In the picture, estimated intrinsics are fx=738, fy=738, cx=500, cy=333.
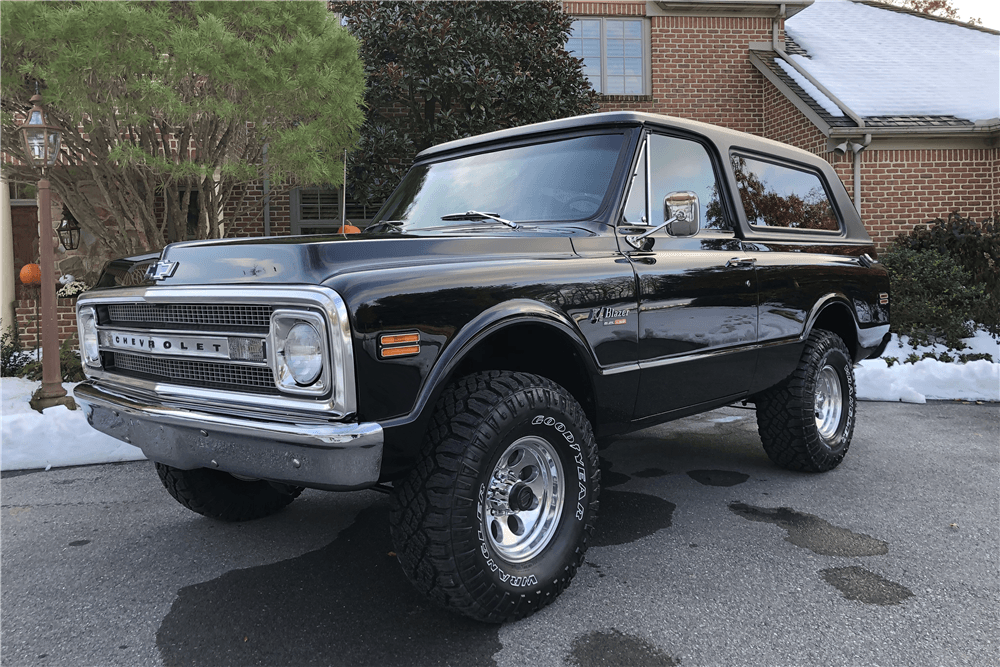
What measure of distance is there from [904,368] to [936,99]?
6.63m

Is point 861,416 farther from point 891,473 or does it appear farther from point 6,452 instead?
point 6,452

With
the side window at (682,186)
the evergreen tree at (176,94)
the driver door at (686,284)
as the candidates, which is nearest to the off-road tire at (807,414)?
the driver door at (686,284)

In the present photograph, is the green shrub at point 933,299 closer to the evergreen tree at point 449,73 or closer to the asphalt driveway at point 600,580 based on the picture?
the asphalt driveway at point 600,580

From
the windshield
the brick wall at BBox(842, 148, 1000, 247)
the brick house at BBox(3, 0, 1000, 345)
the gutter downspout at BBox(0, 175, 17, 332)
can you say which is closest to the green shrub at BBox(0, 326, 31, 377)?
the gutter downspout at BBox(0, 175, 17, 332)

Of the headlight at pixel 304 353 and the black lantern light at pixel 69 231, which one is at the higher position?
the black lantern light at pixel 69 231

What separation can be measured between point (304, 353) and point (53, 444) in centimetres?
400

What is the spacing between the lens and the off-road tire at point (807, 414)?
170 inches

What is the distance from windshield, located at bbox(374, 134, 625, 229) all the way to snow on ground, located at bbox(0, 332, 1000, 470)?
10.1 ft

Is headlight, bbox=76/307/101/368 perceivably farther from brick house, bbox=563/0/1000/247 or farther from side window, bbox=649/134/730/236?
brick house, bbox=563/0/1000/247

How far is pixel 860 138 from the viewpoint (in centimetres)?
1080

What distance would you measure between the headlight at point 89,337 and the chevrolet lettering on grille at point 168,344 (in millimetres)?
69

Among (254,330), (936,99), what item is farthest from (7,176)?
(936,99)

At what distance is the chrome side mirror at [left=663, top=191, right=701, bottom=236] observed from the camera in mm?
3152

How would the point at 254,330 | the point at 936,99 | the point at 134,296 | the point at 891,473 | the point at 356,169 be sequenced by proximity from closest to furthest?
the point at 254,330
the point at 134,296
the point at 891,473
the point at 356,169
the point at 936,99
